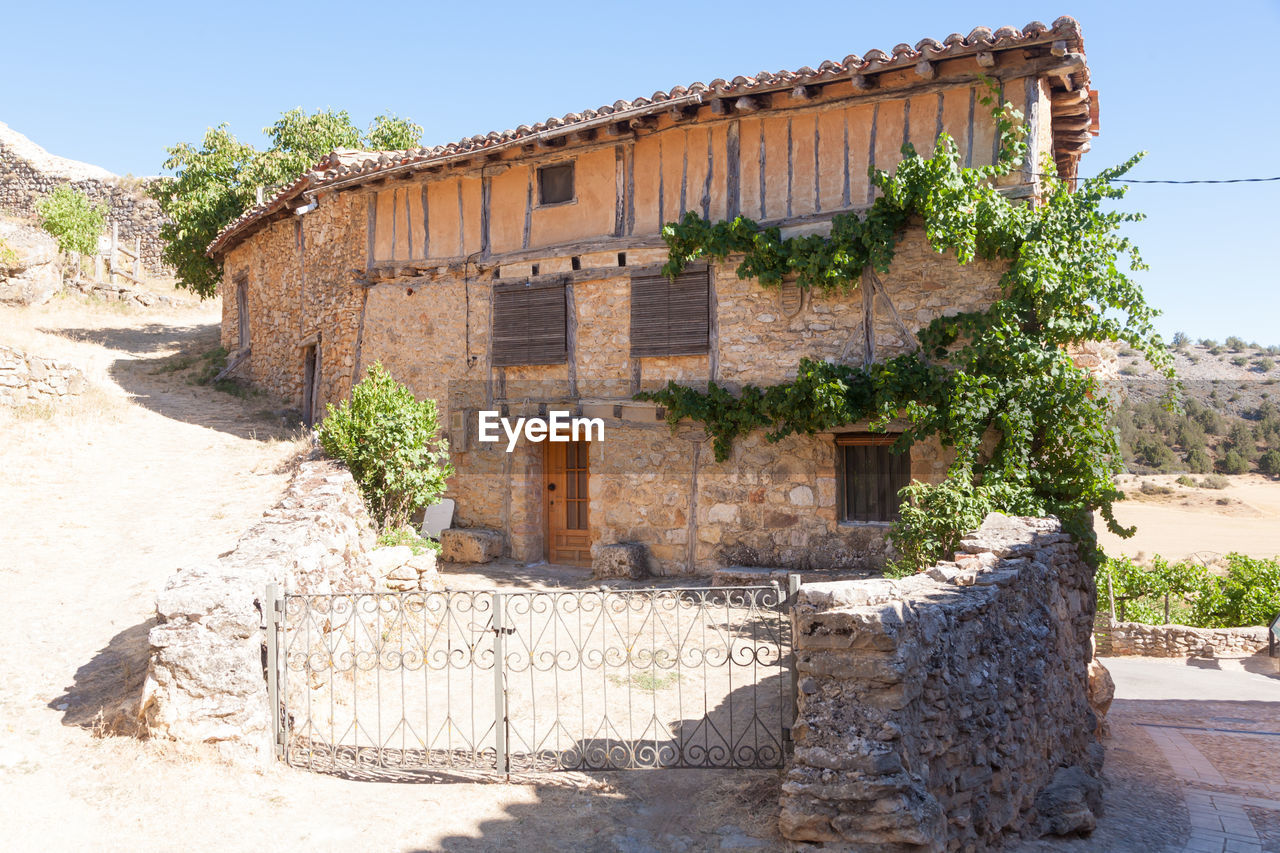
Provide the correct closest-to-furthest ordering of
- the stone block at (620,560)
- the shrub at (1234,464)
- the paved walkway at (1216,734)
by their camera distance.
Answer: the paved walkway at (1216,734) < the stone block at (620,560) < the shrub at (1234,464)

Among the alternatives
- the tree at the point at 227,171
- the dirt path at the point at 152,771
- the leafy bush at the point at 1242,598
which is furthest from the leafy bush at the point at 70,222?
the leafy bush at the point at 1242,598

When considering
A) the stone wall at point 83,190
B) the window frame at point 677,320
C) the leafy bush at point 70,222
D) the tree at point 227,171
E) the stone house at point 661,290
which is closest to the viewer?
the stone house at point 661,290


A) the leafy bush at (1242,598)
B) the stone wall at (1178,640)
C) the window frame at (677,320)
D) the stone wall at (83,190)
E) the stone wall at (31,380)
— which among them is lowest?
the stone wall at (1178,640)

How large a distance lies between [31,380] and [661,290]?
918 centimetres

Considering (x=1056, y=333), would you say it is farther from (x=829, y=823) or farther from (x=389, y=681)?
(x=389, y=681)

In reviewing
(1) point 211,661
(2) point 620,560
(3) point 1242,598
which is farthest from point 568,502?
(3) point 1242,598

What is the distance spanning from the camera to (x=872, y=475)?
417 inches

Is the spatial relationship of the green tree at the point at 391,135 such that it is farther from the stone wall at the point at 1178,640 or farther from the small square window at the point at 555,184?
the stone wall at the point at 1178,640

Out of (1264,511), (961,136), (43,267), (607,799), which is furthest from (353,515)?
(1264,511)

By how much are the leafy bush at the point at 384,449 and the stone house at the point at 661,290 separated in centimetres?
274

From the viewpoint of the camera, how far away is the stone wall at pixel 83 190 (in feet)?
100

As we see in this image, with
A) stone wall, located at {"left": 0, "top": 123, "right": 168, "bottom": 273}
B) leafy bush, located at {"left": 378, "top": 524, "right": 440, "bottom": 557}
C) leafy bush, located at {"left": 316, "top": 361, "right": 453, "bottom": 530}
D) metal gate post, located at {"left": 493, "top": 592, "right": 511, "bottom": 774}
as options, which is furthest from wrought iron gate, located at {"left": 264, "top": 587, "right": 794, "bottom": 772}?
stone wall, located at {"left": 0, "top": 123, "right": 168, "bottom": 273}

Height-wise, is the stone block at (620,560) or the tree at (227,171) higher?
the tree at (227,171)

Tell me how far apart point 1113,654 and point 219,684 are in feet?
52.3
